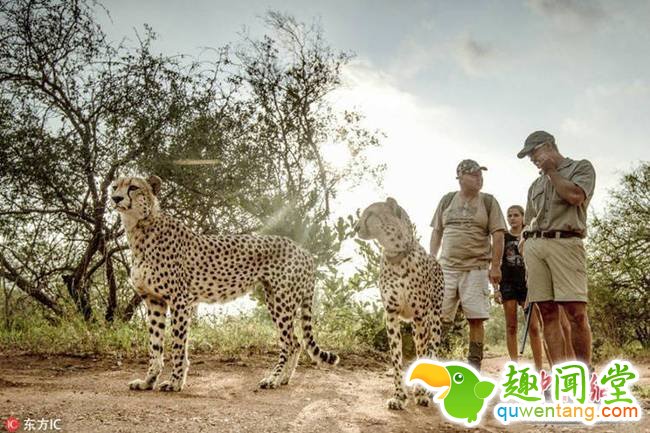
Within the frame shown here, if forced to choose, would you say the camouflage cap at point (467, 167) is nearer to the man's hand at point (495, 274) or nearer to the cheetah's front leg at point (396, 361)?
the man's hand at point (495, 274)

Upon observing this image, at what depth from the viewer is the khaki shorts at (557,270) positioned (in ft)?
14.4

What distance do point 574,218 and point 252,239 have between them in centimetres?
299

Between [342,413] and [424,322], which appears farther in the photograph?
[424,322]

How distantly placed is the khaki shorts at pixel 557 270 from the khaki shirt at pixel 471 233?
68 centimetres

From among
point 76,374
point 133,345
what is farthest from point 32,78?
point 76,374

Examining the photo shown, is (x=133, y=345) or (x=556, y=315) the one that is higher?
(x=556, y=315)

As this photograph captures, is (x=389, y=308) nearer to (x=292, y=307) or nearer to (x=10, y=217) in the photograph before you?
(x=292, y=307)

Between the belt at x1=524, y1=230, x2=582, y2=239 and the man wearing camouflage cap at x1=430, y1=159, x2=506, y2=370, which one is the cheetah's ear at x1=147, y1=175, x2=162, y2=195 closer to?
the man wearing camouflage cap at x1=430, y1=159, x2=506, y2=370

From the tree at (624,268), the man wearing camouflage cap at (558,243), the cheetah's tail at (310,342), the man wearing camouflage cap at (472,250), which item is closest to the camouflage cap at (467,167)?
the man wearing camouflage cap at (472,250)

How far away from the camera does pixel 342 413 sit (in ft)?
14.1

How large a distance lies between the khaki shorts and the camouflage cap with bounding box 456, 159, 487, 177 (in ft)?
3.20

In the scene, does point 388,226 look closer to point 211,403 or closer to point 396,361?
point 396,361

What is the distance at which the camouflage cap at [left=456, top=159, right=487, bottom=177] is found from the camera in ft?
17.5

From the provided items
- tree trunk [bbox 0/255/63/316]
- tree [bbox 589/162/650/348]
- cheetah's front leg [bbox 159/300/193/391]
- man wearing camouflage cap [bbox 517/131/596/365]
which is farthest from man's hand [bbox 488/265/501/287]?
tree [bbox 589/162/650/348]
